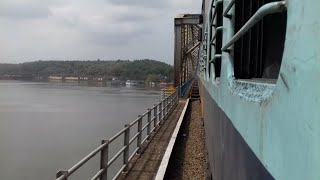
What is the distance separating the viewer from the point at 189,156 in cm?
1147

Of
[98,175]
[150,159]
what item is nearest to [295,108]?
[98,175]

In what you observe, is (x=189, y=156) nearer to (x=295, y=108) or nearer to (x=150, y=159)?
(x=150, y=159)

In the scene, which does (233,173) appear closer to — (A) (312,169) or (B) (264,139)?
(B) (264,139)

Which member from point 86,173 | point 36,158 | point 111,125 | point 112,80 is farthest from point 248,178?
point 112,80

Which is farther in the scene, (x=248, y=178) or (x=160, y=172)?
(x=160, y=172)

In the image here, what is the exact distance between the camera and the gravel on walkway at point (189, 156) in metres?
9.48

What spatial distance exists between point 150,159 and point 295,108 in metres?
8.63

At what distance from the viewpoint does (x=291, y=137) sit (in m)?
1.38

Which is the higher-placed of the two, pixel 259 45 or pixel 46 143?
pixel 259 45

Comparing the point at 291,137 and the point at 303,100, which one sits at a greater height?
the point at 303,100

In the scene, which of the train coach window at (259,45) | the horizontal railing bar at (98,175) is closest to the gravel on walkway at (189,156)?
the horizontal railing bar at (98,175)

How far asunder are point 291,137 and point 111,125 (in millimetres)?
37240

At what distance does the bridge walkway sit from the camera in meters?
8.40

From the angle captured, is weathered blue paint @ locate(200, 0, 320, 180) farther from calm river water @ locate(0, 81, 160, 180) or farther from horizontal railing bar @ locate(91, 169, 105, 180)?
calm river water @ locate(0, 81, 160, 180)
